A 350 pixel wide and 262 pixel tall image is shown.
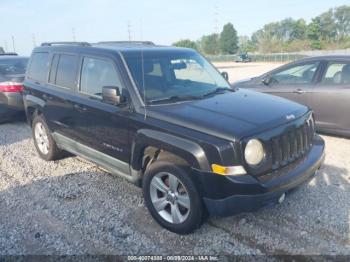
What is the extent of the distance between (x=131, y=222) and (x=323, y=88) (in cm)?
456

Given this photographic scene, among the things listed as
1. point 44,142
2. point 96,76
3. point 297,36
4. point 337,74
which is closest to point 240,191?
point 96,76

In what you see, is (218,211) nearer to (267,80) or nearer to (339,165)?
(339,165)

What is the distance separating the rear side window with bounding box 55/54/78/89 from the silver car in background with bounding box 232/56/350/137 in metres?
4.12

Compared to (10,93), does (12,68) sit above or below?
above

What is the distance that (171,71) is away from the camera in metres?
4.71

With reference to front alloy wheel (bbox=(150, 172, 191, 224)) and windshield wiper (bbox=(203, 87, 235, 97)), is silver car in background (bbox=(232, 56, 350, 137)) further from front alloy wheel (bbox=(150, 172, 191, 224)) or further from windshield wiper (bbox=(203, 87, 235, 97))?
front alloy wheel (bbox=(150, 172, 191, 224))

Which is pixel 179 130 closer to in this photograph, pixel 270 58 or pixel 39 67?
pixel 39 67

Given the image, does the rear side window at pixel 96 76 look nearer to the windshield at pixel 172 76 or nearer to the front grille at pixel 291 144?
the windshield at pixel 172 76

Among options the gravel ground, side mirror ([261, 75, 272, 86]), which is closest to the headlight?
the gravel ground

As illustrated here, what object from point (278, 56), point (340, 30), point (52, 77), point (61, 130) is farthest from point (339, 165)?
point (340, 30)

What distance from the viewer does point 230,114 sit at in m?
3.81

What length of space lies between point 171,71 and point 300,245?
2.53 m

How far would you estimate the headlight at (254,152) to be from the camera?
343cm

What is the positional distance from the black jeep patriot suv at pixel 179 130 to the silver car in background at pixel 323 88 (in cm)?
242
